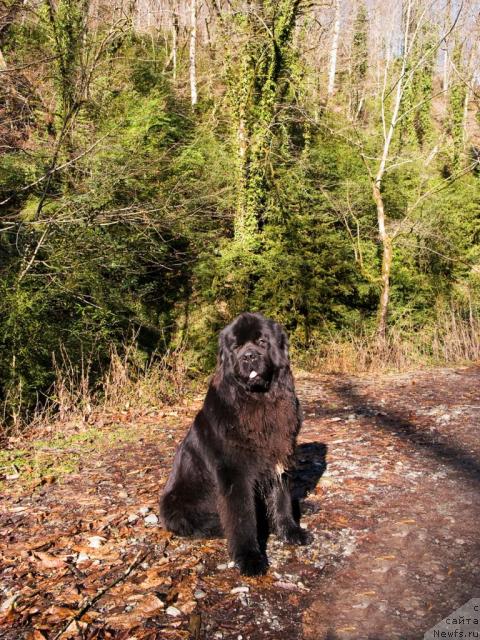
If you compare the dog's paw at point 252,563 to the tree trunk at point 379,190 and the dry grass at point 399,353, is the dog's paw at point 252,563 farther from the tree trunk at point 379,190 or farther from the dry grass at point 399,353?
the tree trunk at point 379,190

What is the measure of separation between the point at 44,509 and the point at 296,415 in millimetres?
2384

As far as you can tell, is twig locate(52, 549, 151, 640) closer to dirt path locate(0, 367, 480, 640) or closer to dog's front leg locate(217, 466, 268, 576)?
dirt path locate(0, 367, 480, 640)

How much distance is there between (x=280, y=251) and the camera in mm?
14906

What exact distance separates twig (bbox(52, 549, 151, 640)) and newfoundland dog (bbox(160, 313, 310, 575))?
0.95 feet

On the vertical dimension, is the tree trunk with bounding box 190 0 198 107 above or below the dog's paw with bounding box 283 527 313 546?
above

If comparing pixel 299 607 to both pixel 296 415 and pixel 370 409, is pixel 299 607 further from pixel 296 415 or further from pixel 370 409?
pixel 370 409

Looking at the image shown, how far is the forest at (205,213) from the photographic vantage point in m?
8.89

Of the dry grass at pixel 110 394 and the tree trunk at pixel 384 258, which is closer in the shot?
the dry grass at pixel 110 394

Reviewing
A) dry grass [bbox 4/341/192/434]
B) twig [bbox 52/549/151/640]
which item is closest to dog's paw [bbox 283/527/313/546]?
twig [bbox 52/549/151/640]

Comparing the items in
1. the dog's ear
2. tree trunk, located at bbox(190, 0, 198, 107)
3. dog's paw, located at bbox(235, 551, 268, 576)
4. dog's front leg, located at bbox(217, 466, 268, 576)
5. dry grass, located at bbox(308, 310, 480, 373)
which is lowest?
dry grass, located at bbox(308, 310, 480, 373)

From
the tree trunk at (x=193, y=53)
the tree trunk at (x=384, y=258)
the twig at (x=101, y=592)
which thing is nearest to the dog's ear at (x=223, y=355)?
the twig at (x=101, y=592)

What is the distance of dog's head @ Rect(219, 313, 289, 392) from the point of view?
11.9 feet

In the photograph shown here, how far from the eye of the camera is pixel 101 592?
325 centimetres

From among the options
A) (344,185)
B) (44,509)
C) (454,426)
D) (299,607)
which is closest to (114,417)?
(44,509)
